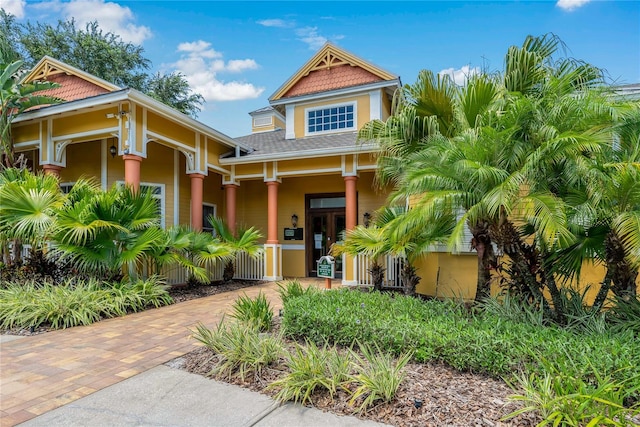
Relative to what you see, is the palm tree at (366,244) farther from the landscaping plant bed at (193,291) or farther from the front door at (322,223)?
the front door at (322,223)

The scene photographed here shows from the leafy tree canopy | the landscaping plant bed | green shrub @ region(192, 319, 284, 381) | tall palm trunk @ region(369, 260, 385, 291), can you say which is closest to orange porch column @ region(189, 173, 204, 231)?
the landscaping plant bed

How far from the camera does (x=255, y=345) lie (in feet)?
12.3

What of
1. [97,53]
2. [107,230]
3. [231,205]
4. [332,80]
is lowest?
[107,230]

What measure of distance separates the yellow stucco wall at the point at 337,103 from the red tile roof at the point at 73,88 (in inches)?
235

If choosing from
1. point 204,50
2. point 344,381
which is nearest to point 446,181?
point 344,381

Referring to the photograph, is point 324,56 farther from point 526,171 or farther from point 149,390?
point 149,390

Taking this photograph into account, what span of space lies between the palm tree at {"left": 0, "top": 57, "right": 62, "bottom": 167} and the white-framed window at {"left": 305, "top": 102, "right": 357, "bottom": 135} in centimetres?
735

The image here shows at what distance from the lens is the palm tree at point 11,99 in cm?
848

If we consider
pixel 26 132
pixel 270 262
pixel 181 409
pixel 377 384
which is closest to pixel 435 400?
pixel 377 384

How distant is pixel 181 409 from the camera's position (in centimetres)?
298

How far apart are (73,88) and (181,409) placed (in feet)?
35.3

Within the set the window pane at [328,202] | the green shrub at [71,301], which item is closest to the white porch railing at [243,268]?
the window pane at [328,202]

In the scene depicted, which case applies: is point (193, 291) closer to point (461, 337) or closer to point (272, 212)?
point (272, 212)

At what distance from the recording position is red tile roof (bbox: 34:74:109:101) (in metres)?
9.99
